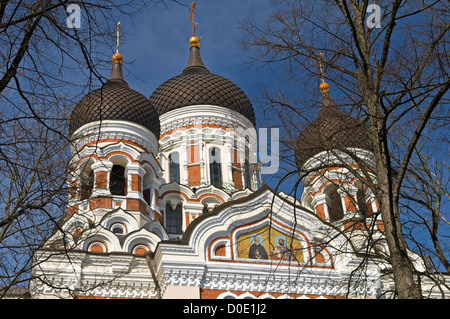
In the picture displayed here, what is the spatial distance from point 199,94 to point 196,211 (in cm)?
516

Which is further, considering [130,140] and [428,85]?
[130,140]

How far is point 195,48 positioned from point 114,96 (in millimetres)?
7969

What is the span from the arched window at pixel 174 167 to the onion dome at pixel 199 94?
6.45 ft

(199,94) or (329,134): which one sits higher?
(199,94)

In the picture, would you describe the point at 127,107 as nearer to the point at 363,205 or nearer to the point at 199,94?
Result: the point at 199,94

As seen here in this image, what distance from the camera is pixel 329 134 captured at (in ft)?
23.8

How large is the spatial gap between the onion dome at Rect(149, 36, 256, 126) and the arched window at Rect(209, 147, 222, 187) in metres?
1.86

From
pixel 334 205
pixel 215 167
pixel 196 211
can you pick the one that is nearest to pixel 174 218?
pixel 196 211

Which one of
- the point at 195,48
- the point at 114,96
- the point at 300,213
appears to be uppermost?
the point at 195,48

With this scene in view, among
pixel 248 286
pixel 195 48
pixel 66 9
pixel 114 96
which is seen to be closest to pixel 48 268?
pixel 248 286

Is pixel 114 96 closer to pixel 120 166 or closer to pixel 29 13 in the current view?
pixel 120 166

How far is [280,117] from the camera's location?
276 inches

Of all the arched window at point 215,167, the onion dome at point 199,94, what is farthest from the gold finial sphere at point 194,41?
the arched window at point 215,167

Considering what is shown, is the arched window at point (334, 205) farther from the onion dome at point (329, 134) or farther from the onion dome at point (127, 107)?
the onion dome at point (329, 134)
